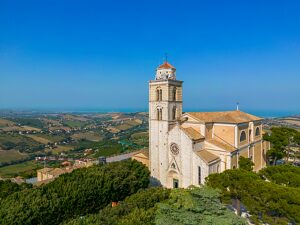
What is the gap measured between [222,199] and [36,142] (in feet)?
370

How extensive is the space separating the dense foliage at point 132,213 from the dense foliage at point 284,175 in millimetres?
9537

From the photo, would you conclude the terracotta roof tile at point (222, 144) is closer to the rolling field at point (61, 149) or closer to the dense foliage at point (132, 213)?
the dense foliage at point (132, 213)

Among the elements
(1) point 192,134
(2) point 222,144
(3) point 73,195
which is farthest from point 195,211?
(2) point 222,144

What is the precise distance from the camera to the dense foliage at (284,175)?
19.3 metres

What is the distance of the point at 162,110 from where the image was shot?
29797 millimetres

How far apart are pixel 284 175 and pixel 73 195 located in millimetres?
18034

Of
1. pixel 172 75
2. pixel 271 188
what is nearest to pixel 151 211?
pixel 271 188

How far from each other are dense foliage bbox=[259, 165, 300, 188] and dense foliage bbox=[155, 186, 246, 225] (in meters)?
6.97

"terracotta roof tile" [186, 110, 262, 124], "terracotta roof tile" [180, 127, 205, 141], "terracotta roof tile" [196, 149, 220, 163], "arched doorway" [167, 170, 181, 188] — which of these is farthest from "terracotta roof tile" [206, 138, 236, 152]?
"arched doorway" [167, 170, 181, 188]

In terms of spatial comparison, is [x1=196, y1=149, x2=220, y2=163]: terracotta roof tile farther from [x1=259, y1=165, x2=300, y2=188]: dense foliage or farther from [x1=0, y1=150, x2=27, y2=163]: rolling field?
[x1=0, y1=150, x2=27, y2=163]: rolling field

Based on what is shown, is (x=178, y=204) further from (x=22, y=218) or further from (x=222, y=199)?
A: (x=22, y=218)

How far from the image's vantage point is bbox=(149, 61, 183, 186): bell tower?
29328 millimetres

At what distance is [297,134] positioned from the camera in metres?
34.1

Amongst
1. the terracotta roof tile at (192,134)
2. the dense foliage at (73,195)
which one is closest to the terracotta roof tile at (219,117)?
the terracotta roof tile at (192,134)
